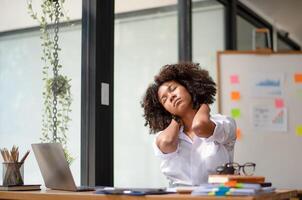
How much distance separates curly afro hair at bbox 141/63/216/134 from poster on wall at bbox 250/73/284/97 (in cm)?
191

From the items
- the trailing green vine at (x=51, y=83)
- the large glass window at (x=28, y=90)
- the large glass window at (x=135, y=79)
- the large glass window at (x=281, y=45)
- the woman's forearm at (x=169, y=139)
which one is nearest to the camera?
the woman's forearm at (x=169, y=139)

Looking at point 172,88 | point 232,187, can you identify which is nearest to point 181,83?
point 172,88

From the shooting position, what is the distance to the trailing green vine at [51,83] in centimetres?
245

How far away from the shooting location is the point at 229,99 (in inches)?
154

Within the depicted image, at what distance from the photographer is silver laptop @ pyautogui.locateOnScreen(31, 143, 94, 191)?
1.82 meters

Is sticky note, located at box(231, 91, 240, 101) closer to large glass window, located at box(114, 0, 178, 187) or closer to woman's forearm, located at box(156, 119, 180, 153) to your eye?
large glass window, located at box(114, 0, 178, 187)

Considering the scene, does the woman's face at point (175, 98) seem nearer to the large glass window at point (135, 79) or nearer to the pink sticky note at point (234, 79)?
the large glass window at point (135, 79)

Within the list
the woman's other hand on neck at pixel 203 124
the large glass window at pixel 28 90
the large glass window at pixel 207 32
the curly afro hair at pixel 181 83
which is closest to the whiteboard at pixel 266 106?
the large glass window at pixel 207 32

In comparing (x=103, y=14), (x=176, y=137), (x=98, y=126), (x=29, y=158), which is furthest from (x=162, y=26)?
(x=176, y=137)

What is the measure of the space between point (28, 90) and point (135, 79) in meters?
0.97

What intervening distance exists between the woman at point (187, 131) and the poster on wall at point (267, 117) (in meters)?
1.93

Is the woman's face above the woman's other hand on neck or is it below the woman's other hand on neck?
above

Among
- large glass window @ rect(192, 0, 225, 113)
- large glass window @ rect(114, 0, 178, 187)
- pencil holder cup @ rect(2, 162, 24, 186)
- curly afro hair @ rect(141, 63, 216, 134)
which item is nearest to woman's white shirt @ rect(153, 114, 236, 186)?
curly afro hair @ rect(141, 63, 216, 134)

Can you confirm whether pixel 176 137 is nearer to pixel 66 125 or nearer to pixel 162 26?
pixel 66 125
